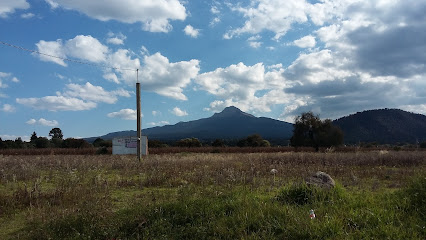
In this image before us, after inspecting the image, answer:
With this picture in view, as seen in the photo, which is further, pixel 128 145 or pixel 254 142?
pixel 254 142

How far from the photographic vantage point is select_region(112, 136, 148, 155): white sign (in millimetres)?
19109

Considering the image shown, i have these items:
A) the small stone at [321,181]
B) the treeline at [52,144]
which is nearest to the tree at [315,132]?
the treeline at [52,144]

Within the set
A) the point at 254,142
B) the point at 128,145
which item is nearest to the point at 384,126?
the point at 254,142

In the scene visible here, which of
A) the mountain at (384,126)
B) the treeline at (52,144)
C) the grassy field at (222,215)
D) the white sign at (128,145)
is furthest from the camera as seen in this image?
the mountain at (384,126)

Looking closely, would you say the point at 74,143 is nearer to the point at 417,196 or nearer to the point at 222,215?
the point at 222,215

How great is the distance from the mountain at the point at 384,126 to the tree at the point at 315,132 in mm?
44434

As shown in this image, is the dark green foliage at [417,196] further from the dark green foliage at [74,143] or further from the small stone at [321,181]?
the dark green foliage at [74,143]

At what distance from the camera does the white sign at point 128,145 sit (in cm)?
1911

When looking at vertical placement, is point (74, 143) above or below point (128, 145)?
above

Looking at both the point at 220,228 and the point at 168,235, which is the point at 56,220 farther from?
the point at 220,228

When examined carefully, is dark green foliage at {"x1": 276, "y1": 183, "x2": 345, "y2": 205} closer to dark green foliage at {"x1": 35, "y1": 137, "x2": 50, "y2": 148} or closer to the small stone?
the small stone

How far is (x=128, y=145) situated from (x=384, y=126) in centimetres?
9608

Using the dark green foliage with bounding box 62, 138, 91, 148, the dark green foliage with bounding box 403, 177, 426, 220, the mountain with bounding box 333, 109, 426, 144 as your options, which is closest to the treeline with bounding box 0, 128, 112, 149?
the dark green foliage with bounding box 62, 138, 91, 148

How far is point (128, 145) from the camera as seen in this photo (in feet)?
64.4
